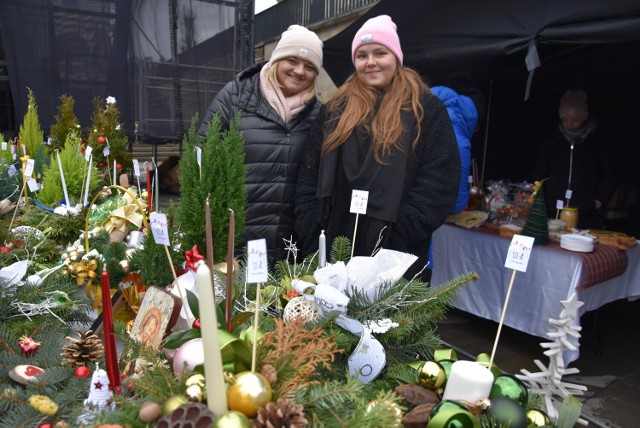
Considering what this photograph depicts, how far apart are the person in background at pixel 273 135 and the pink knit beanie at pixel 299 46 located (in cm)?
2

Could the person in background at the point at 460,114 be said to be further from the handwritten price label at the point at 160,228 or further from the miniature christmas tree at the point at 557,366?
the handwritten price label at the point at 160,228

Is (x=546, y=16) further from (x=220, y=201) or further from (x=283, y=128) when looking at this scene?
(x=220, y=201)

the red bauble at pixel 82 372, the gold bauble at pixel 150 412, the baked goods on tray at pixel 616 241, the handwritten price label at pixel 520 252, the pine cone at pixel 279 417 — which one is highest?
the handwritten price label at pixel 520 252

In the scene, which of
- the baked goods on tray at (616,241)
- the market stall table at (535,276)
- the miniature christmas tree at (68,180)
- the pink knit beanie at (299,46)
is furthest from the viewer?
the baked goods on tray at (616,241)

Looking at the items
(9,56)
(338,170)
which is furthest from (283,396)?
(9,56)

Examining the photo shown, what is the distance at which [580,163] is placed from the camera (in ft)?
11.5

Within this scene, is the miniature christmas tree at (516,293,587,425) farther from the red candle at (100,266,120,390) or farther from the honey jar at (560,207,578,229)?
the honey jar at (560,207,578,229)

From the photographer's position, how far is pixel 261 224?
2.00 metres

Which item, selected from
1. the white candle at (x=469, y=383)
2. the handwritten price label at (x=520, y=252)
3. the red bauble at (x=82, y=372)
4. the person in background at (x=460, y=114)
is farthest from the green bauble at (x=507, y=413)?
the person in background at (x=460, y=114)

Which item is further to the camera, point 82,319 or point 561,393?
point 82,319

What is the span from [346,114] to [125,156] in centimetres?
252

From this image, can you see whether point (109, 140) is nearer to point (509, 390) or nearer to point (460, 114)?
point (460, 114)

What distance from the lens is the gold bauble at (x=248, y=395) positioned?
1.91ft

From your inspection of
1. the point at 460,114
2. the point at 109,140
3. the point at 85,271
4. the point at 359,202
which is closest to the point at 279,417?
the point at 359,202
